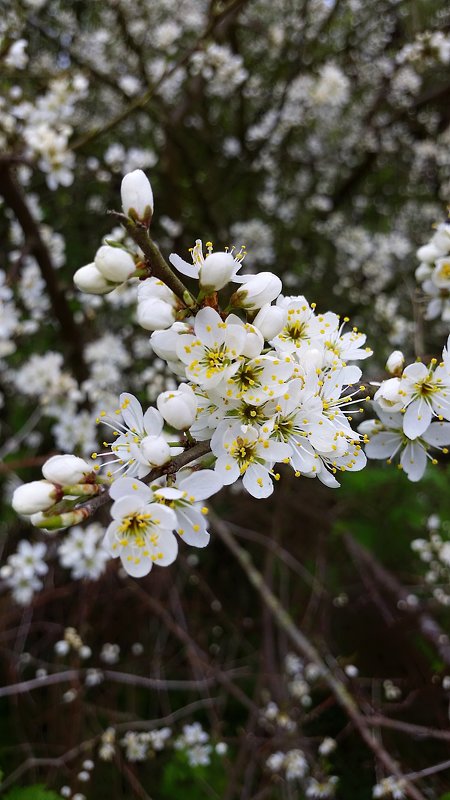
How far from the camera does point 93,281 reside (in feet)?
3.21

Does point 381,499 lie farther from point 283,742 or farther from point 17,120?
point 17,120

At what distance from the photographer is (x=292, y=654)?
2.63m

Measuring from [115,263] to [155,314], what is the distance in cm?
10

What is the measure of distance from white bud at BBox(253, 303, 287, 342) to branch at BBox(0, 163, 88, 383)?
1606 mm

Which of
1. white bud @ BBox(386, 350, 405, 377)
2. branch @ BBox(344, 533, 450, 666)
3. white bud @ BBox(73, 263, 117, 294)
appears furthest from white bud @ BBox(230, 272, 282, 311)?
branch @ BBox(344, 533, 450, 666)

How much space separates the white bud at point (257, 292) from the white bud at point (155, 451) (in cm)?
28

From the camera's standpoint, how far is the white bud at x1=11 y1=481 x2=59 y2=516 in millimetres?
893

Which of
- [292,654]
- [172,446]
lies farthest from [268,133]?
[172,446]

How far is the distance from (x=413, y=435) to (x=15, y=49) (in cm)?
202

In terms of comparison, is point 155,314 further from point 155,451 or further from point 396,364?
point 396,364

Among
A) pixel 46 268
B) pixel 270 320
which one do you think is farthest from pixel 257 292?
pixel 46 268

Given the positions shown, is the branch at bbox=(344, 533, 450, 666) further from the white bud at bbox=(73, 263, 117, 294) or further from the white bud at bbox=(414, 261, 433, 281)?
the white bud at bbox=(73, 263, 117, 294)

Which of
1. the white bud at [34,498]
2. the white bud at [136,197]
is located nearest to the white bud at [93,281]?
the white bud at [136,197]

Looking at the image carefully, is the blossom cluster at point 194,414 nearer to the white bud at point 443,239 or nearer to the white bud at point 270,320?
the white bud at point 270,320
